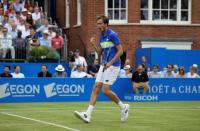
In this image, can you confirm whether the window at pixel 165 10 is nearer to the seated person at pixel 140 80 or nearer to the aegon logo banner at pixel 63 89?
the seated person at pixel 140 80

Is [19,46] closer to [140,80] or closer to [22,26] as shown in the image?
[22,26]

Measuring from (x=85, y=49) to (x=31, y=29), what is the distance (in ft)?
13.1

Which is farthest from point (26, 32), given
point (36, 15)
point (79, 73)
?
point (79, 73)

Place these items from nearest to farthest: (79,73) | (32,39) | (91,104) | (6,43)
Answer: (91,104) < (79,73) < (6,43) < (32,39)

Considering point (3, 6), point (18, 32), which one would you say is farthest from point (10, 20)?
point (3, 6)

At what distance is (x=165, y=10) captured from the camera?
111 feet

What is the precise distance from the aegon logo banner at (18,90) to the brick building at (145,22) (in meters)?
9.40

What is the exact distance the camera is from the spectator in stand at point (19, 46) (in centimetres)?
2859

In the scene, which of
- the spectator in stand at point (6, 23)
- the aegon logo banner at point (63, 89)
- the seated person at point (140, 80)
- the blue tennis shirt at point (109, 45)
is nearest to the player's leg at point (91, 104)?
the blue tennis shirt at point (109, 45)

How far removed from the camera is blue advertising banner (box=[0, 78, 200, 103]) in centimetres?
2317

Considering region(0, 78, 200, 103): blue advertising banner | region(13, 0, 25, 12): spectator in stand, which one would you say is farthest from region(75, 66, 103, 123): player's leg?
region(13, 0, 25, 12): spectator in stand

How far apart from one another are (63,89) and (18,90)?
1.72 metres

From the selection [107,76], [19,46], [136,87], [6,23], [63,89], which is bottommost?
[136,87]

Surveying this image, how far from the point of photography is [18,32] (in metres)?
28.7
